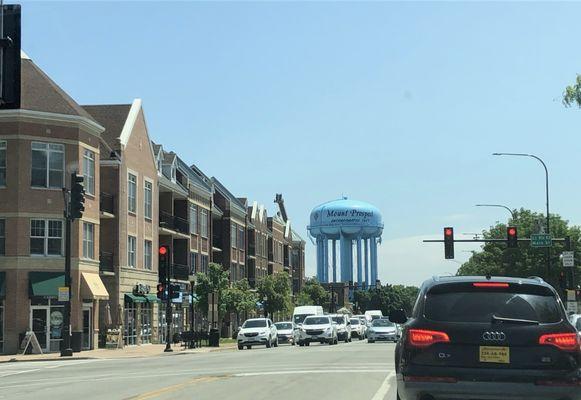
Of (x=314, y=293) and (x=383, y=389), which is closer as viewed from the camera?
(x=383, y=389)

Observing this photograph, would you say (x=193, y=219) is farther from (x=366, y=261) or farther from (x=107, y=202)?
(x=366, y=261)

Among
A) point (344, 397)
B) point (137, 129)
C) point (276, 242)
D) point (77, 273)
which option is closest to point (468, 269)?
point (276, 242)

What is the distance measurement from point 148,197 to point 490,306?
46429 millimetres

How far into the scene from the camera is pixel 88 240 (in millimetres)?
44094

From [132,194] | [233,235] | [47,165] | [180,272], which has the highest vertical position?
[47,165]

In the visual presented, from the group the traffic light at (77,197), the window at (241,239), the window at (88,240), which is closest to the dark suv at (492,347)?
the traffic light at (77,197)

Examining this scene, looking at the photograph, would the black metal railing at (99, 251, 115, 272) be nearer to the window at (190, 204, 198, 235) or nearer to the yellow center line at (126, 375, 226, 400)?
the window at (190, 204, 198, 235)

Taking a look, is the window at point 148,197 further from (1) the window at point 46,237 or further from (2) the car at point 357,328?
(2) the car at point 357,328

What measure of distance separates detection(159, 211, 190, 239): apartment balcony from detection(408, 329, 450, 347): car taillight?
159ft

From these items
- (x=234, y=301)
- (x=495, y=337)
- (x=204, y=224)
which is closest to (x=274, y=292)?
(x=204, y=224)

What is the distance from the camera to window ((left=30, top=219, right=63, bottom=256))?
136 feet

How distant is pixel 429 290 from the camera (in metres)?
9.10

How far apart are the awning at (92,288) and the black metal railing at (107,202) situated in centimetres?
479

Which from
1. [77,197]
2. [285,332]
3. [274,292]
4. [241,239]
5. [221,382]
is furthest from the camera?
[241,239]
